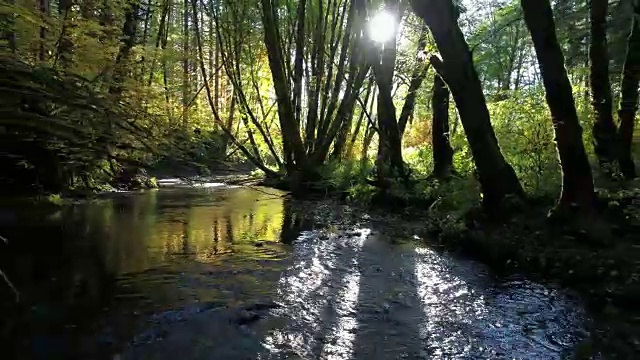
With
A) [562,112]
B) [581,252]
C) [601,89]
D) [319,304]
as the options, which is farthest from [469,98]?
[319,304]

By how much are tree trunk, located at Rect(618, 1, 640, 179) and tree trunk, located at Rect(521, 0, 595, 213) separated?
1.74 metres

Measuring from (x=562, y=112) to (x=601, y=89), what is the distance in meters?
2.41

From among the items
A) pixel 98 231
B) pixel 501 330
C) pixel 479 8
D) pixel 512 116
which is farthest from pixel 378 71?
pixel 501 330

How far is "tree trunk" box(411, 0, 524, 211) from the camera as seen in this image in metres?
7.30

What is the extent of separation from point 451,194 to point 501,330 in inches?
206

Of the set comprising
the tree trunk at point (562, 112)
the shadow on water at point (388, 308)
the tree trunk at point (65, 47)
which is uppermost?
the tree trunk at point (65, 47)

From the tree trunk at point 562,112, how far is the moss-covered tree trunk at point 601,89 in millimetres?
2097

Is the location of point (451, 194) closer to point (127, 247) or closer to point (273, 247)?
point (273, 247)

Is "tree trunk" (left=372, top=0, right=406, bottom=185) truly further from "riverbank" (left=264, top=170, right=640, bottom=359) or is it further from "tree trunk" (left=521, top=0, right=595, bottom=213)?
"tree trunk" (left=521, top=0, right=595, bottom=213)

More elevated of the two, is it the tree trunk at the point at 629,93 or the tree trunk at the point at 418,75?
the tree trunk at the point at 418,75

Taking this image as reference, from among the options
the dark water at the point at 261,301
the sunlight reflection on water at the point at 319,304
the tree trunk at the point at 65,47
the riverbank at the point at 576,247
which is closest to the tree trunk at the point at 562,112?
the riverbank at the point at 576,247

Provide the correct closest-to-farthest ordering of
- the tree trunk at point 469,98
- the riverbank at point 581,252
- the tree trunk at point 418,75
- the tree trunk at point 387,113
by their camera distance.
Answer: the riverbank at point 581,252 < the tree trunk at point 469,98 < the tree trunk at point 387,113 < the tree trunk at point 418,75

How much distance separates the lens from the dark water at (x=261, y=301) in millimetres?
3908

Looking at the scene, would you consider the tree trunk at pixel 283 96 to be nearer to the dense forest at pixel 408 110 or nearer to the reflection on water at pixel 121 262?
the dense forest at pixel 408 110
